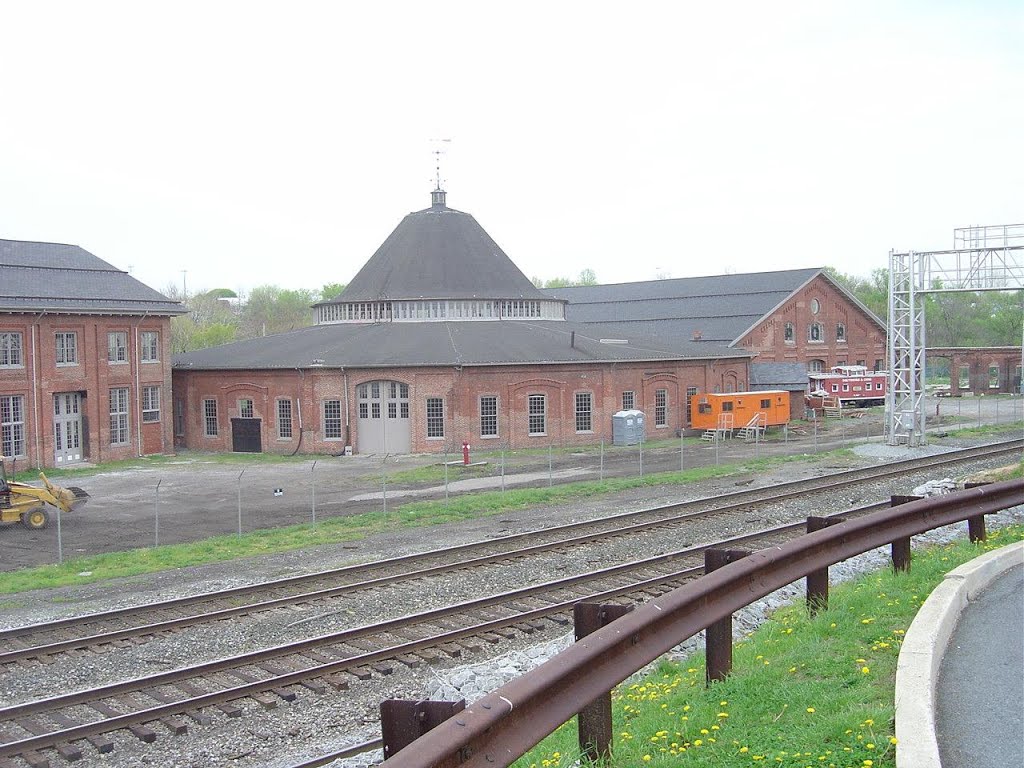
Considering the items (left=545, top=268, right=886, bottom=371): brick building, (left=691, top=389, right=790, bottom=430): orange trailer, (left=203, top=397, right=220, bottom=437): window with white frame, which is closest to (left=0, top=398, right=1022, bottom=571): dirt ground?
(left=691, top=389, right=790, bottom=430): orange trailer

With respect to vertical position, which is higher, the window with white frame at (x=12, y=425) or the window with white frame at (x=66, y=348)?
the window with white frame at (x=66, y=348)

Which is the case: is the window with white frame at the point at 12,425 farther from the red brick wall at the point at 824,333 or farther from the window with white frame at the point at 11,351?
the red brick wall at the point at 824,333

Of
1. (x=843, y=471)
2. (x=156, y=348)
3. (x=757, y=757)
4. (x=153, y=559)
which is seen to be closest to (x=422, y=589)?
(x=153, y=559)

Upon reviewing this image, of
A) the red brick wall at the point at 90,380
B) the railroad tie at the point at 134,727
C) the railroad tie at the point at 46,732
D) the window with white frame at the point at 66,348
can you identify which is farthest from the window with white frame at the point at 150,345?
the railroad tie at the point at 46,732

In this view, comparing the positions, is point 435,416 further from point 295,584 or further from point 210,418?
point 295,584

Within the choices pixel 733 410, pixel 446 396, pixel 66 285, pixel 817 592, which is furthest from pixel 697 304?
pixel 817 592

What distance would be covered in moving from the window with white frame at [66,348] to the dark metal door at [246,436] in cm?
740

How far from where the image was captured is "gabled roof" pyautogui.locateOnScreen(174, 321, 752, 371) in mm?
42531

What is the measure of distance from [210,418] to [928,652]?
139 ft

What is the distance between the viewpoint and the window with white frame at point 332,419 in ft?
140

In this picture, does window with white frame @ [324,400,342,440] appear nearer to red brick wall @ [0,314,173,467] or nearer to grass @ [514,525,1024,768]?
red brick wall @ [0,314,173,467]

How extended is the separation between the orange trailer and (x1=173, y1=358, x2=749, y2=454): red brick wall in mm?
1868

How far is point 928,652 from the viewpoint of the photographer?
21.9 ft

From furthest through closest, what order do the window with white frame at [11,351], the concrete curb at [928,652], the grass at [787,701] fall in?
the window with white frame at [11,351] → the grass at [787,701] → the concrete curb at [928,652]
